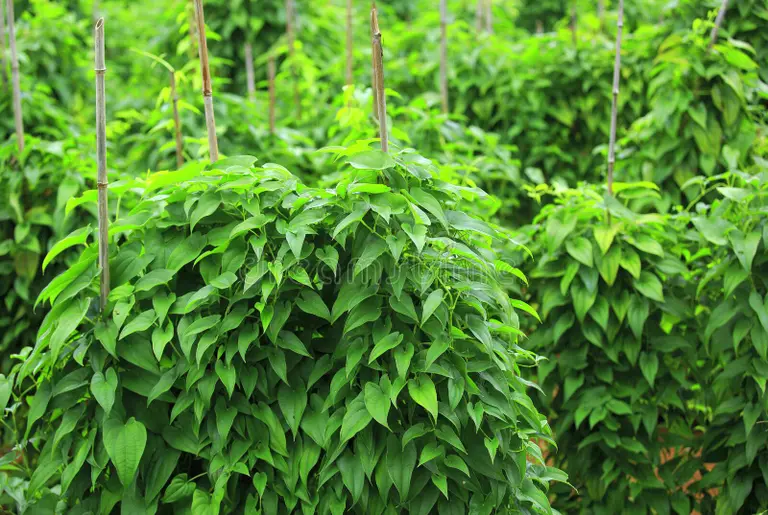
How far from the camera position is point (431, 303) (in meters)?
1.98

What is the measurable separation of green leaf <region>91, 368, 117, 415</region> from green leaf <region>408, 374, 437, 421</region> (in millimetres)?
788

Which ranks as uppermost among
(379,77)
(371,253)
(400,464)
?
(379,77)

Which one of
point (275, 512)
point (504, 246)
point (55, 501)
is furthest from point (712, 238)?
point (55, 501)

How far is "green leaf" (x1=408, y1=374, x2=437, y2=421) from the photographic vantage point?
1.95 meters

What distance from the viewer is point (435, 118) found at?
150 inches

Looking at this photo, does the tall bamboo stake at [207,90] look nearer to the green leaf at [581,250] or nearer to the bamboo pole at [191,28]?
the green leaf at [581,250]

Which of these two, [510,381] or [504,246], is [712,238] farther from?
[510,381]

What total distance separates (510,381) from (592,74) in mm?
2931

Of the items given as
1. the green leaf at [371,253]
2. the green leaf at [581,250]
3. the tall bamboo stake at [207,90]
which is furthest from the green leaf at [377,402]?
the green leaf at [581,250]

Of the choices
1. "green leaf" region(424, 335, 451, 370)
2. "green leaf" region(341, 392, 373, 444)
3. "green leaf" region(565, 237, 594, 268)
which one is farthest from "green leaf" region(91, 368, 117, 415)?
"green leaf" region(565, 237, 594, 268)

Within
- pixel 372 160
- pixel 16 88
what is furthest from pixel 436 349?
pixel 16 88

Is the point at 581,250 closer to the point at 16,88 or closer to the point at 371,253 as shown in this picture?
the point at 371,253

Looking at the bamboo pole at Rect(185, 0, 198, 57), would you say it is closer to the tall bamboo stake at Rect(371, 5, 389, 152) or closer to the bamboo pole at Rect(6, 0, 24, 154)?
the bamboo pole at Rect(6, 0, 24, 154)

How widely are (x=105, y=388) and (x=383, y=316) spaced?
0.77m
